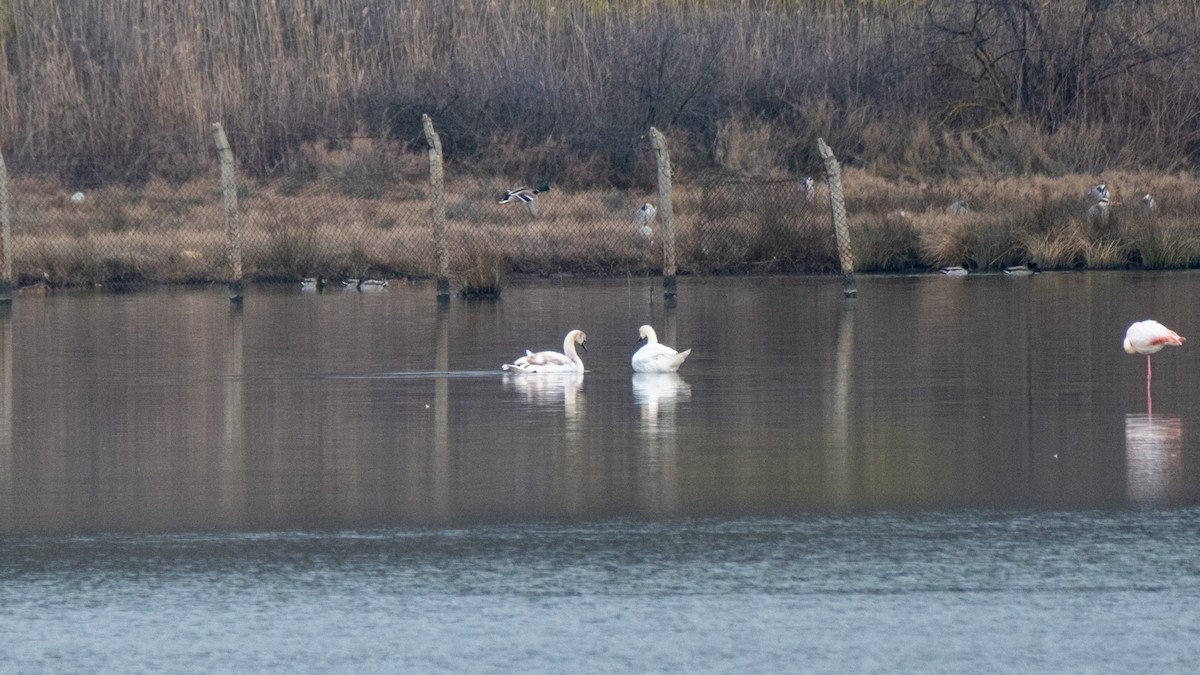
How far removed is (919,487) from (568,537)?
1930 mm

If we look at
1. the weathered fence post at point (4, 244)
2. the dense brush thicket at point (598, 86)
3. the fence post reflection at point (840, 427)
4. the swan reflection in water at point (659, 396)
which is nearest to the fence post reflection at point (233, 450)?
the swan reflection in water at point (659, 396)

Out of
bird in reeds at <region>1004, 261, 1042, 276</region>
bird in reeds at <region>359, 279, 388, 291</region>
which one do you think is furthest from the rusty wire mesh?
bird in reeds at <region>359, 279, 388, 291</region>

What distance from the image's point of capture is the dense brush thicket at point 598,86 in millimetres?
36500

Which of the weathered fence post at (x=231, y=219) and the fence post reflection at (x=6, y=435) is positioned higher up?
the weathered fence post at (x=231, y=219)

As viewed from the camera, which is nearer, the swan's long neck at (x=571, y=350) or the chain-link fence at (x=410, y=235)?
the swan's long neck at (x=571, y=350)

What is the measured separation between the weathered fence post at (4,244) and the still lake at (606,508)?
5492mm

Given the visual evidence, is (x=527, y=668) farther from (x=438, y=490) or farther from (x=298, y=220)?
(x=298, y=220)

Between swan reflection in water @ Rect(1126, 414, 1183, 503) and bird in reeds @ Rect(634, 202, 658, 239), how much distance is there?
15515 mm

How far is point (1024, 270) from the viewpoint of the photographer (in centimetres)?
2488

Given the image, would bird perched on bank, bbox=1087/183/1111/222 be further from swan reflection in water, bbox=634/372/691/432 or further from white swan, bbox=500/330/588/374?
white swan, bbox=500/330/588/374

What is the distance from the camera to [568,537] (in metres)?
7.75

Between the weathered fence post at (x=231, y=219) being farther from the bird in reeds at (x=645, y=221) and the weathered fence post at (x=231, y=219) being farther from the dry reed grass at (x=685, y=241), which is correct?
the bird in reeds at (x=645, y=221)

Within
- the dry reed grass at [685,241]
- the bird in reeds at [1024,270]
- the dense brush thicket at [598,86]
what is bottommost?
the bird in reeds at [1024,270]

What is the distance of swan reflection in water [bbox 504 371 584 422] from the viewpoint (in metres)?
12.0
